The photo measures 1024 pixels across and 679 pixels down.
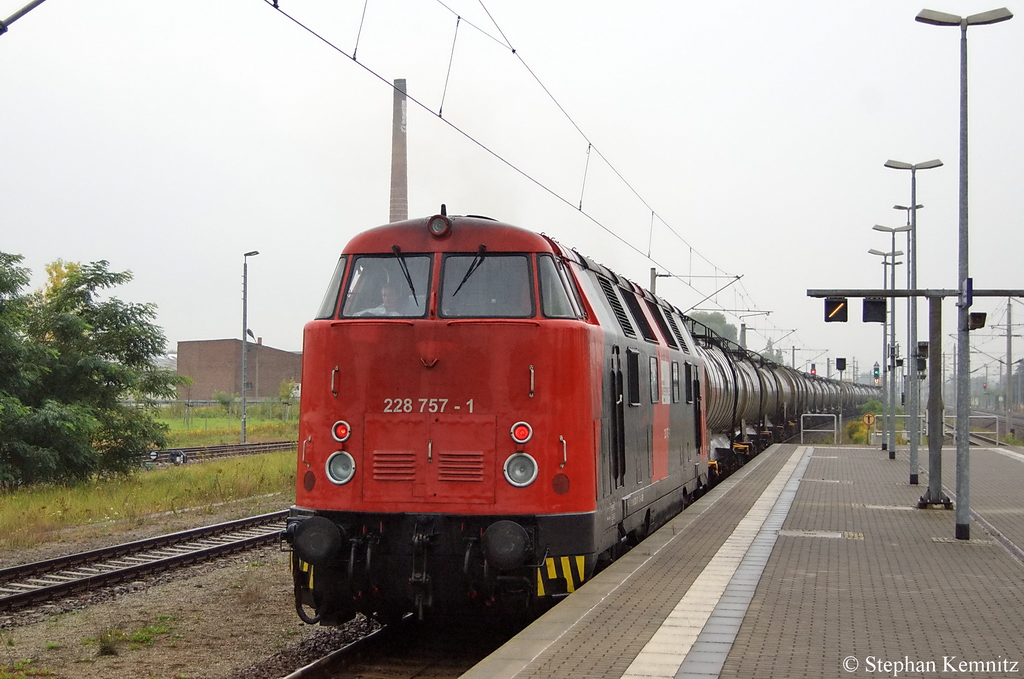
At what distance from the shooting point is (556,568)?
862 cm

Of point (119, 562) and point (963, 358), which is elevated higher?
point (963, 358)

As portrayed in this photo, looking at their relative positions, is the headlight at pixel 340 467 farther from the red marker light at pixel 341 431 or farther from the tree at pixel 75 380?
the tree at pixel 75 380

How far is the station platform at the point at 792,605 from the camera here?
677 centimetres

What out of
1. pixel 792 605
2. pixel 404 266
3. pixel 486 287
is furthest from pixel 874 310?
pixel 404 266

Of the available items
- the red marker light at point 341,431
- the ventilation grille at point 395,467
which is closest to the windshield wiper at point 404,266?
the red marker light at point 341,431

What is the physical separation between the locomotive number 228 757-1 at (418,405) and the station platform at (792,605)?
5.94ft

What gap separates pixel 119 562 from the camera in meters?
13.6

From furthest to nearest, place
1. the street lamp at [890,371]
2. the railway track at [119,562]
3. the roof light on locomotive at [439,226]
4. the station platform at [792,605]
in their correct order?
the street lamp at [890,371]
the railway track at [119,562]
the roof light on locomotive at [439,226]
the station platform at [792,605]

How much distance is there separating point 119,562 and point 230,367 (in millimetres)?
70620

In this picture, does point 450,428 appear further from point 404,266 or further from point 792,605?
point 792,605

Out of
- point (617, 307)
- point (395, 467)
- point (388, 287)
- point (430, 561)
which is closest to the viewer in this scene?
point (430, 561)

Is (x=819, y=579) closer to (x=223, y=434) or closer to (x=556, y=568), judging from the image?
(x=556, y=568)

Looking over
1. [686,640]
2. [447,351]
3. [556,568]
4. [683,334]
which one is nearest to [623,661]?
[686,640]

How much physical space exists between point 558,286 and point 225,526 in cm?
939
